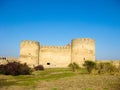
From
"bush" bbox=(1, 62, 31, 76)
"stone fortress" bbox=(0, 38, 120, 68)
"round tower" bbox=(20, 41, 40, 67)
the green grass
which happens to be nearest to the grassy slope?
the green grass

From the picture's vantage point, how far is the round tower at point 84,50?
1065 inches

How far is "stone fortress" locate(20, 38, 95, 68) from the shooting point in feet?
89.0

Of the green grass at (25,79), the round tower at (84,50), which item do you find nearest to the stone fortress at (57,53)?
the round tower at (84,50)

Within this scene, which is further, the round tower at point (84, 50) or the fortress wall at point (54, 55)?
the fortress wall at point (54, 55)

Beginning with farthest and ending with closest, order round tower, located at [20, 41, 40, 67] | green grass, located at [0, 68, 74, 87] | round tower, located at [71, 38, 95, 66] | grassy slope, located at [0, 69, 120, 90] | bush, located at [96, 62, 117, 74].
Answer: round tower, located at [20, 41, 40, 67], round tower, located at [71, 38, 95, 66], bush, located at [96, 62, 117, 74], green grass, located at [0, 68, 74, 87], grassy slope, located at [0, 69, 120, 90]

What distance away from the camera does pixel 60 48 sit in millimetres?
30594

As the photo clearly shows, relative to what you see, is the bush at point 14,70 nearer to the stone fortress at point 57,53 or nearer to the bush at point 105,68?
the bush at point 105,68

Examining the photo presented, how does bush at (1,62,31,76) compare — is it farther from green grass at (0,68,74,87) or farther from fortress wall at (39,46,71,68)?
fortress wall at (39,46,71,68)

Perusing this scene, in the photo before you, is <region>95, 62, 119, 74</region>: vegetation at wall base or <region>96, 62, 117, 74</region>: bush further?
<region>96, 62, 117, 74</region>: bush

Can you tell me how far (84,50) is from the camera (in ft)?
88.7

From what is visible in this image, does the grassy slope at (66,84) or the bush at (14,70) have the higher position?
the bush at (14,70)

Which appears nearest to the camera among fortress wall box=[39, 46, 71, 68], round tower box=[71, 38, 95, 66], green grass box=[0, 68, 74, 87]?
green grass box=[0, 68, 74, 87]

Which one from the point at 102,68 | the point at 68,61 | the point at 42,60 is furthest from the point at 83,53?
the point at 102,68

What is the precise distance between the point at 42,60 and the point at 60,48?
308 cm
